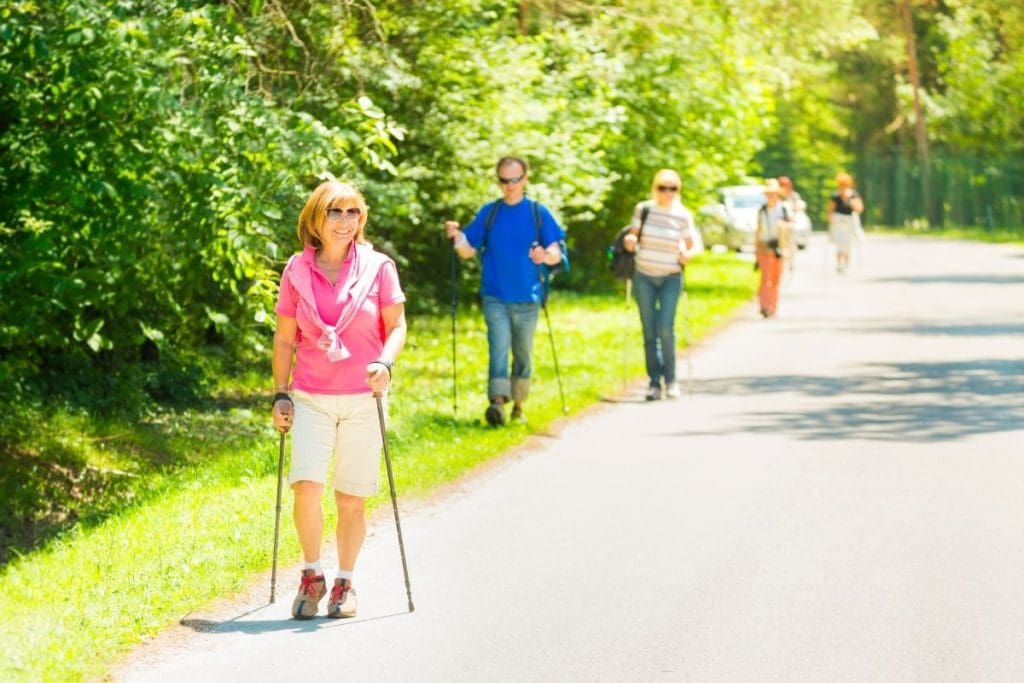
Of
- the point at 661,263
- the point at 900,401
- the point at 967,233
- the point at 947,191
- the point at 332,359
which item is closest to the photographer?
the point at 332,359

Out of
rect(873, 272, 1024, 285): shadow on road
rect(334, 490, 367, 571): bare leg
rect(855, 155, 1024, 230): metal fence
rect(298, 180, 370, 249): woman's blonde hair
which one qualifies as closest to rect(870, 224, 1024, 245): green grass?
rect(855, 155, 1024, 230): metal fence

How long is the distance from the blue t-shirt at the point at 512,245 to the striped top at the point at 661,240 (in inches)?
109

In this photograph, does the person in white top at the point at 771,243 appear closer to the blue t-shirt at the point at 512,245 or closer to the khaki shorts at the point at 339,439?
the blue t-shirt at the point at 512,245

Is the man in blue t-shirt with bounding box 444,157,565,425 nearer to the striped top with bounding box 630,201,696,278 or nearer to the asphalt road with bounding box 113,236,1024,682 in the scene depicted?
the asphalt road with bounding box 113,236,1024,682

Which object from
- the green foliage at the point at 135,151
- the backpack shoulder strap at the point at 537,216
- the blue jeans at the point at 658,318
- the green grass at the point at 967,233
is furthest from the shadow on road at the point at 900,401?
the green grass at the point at 967,233

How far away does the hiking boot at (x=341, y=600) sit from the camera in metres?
7.84

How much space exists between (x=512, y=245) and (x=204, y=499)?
358 centimetres

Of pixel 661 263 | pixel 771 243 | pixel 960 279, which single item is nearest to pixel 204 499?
pixel 661 263

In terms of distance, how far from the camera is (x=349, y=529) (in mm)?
8008

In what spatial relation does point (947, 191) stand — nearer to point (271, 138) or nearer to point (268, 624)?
point (271, 138)

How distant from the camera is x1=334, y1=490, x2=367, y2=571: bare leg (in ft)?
26.2

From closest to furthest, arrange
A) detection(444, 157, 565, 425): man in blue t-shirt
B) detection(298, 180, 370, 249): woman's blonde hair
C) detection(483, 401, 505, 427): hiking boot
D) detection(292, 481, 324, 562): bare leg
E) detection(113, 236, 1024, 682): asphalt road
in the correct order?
detection(113, 236, 1024, 682): asphalt road
detection(298, 180, 370, 249): woman's blonde hair
detection(292, 481, 324, 562): bare leg
detection(444, 157, 565, 425): man in blue t-shirt
detection(483, 401, 505, 427): hiking boot

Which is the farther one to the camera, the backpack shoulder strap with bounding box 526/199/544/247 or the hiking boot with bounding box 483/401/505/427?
the hiking boot with bounding box 483/401/505/427

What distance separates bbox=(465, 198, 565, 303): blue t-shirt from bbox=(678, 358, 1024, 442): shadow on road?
1.54 metres
